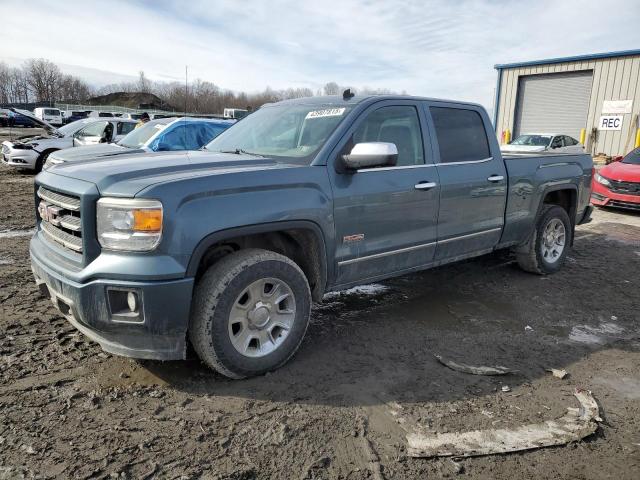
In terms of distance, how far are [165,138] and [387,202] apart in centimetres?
653

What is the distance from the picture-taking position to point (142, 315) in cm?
279

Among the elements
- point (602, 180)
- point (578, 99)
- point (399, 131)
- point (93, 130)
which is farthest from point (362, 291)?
point (578, 99)

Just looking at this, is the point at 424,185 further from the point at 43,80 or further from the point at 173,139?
the point at 43,80

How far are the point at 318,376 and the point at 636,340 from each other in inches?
110

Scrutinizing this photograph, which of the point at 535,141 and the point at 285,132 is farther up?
the point at 285,132

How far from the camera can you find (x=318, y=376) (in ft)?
11.0

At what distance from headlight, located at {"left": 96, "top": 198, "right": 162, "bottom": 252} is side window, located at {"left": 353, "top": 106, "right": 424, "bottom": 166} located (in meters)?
1.72

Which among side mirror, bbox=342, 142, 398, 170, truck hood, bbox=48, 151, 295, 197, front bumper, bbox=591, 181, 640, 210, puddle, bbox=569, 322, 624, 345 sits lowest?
puddle, bbox=569, 322, 624, 345

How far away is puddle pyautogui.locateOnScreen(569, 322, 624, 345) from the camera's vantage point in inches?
164

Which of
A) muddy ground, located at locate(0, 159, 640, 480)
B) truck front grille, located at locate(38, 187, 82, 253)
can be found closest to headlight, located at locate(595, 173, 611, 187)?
muddy ground, located at locate(0, 159, 640, 480)

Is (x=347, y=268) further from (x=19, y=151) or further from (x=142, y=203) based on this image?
(x=19, y=151)

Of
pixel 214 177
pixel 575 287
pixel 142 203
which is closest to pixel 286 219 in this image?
pixel 214 177

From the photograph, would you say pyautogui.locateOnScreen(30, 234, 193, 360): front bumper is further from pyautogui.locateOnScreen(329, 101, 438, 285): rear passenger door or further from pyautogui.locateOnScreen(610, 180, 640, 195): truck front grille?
pyautogui.locateOnScreen(610, 180, 640, 195): truck front grille

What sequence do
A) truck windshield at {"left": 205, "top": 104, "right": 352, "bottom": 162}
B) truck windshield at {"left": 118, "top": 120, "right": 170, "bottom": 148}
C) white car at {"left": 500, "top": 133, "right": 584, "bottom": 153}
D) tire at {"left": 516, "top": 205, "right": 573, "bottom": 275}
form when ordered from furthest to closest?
white car at {"left": 500, "top": 133, "right": 584, "bottom": 153} < truck windshield at {"left": 118, "top": 120, "right": 170, "bottom": 148} < tire at {"left": 516, "top": 205, "right": 573, "bottom": 275} < truck windshield at {"left": 205, "top": 104, "right": 352, "bottom": 162}
